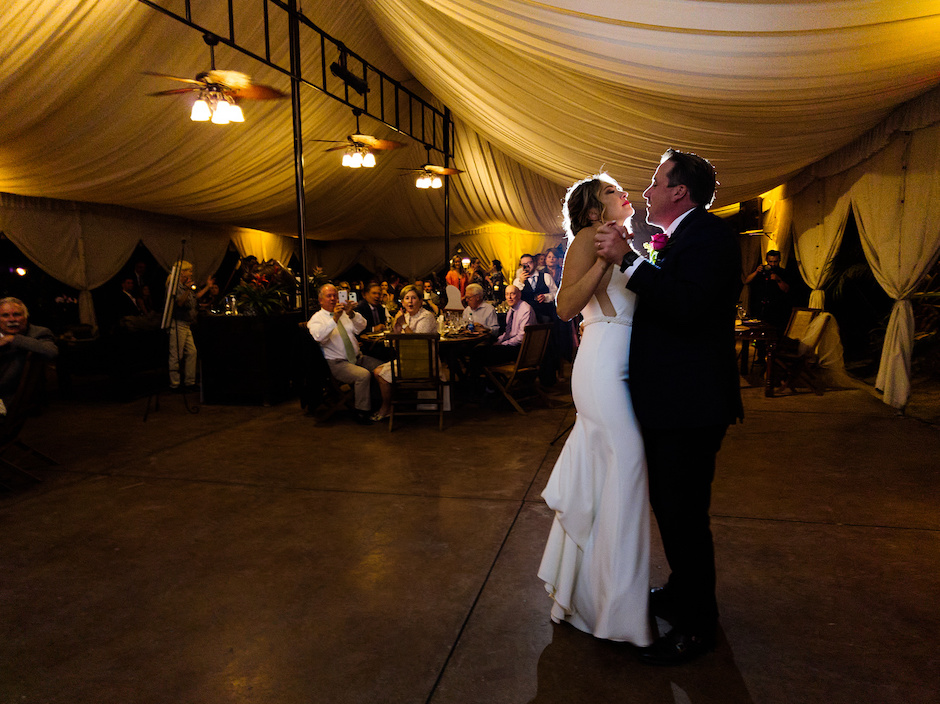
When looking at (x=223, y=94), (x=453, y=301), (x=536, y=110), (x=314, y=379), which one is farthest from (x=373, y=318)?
(x=223, y=94)

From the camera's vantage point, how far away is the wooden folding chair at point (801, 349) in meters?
6.66

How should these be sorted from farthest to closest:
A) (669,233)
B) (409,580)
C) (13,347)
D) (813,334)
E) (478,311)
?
(478,311) < (813,334) < (13,347) < (409,580) < (669,233)

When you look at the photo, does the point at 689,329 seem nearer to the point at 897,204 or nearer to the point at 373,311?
the point at 897,204

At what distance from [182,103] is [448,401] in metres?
4.63

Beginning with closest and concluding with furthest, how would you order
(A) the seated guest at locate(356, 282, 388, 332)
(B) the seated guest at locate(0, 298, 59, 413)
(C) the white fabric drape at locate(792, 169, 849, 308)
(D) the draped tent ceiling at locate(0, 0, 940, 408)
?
1. (D) the draped tent ceiling at locate(0, 0, 940, 408)
2. (B) the seated guest at locate(0, 298, 59, 413)
3. (C) the white fabric drape at locate(792, 169, 849, 308)
4. (A) the seated guest at locate(356, 282, 388, 332)

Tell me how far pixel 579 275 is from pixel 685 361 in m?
0.43

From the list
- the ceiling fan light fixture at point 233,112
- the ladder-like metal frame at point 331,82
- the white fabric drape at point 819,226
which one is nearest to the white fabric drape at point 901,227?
the white fabric drape at point 819,226

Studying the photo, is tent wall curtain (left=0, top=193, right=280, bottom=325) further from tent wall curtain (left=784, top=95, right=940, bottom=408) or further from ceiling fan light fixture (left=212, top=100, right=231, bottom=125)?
tent wall curtain (left=784, top=95, right=940, bottom=408)

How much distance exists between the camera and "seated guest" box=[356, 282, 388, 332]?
7309mm

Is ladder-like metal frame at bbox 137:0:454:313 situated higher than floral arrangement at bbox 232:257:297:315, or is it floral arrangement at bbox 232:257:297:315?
ladder-like metal frame at bbox 137:0:454:313

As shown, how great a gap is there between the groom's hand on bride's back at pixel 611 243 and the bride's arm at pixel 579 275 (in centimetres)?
13

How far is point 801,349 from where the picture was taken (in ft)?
22.0

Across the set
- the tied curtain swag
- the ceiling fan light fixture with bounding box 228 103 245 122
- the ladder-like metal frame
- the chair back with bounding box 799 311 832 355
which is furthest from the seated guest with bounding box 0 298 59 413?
the chair back with bounding box 799 311 832 355

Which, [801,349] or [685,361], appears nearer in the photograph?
[685,361]
